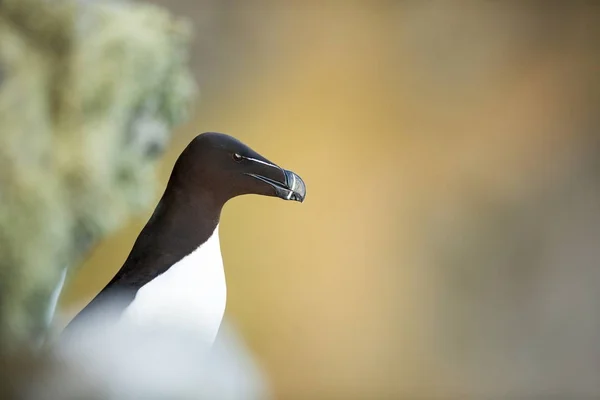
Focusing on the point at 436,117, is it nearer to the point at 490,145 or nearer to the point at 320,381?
the point at 490,145

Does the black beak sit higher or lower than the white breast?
higher

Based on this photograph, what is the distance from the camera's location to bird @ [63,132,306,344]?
4.37ft

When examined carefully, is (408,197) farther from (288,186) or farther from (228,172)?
(228,172)

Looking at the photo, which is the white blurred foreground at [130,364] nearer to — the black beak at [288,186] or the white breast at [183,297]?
the white breast at [183,297]

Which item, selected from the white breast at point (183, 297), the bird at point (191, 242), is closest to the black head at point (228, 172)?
the bird at point (191, 242)

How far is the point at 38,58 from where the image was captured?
1443 millimetres

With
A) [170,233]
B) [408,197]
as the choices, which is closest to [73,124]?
[170,233]

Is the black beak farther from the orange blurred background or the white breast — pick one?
the white breast

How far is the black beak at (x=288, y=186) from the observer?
138cm

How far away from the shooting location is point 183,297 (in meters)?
1.33

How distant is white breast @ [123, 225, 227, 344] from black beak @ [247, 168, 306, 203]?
0.52ft

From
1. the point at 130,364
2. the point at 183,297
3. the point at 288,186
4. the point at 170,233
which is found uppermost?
the point at 288,186

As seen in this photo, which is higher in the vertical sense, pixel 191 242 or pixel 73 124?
pixel 73 124

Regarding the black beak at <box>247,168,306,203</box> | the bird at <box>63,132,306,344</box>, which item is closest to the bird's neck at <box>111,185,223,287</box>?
the bird at <box>63,132,306,344</box>
